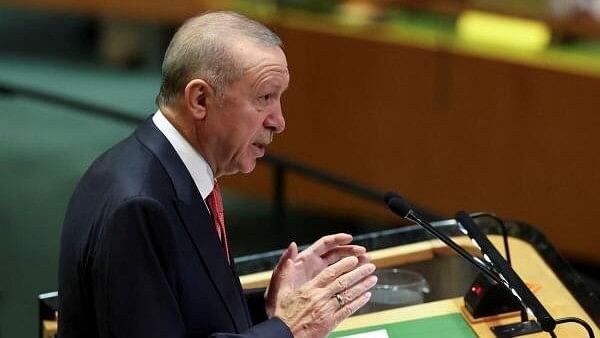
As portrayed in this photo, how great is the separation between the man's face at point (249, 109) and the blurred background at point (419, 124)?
2.38 metres

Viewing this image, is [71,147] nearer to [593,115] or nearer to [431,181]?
[431,181]

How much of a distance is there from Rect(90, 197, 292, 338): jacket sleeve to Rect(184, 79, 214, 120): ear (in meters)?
0.18

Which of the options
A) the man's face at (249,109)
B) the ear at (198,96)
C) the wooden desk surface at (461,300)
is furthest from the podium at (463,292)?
the ear at (198,96)

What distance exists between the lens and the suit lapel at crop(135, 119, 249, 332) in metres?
1.99

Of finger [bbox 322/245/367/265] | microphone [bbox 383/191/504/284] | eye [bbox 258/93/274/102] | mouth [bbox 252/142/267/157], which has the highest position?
eye [bbox 258/93/274/102]

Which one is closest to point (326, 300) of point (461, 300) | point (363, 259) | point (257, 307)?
point (363, 259)

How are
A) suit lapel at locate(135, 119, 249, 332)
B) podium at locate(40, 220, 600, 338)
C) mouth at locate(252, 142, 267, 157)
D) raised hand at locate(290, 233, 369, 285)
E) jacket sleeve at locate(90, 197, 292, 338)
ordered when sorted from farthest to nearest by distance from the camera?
1. podium at locate(40, 220, 600, 338)
2. raised hand at locate(290, 233, 369, 285)
3. mouth at locate(252, 142, 267, 157)
4. suit lapel at locate(135, 119, 249, 332)
5. jacket sleeve at locate(90, 197, 292, 338)

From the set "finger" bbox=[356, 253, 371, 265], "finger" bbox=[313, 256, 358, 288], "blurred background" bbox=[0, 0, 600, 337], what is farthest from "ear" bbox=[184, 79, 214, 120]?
"blurred background" bbox=[0, 0, 600, 337]

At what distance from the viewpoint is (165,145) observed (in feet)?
6.65

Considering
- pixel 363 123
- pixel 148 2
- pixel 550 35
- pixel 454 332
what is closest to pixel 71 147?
pixel 148 2

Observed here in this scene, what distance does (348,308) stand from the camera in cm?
211

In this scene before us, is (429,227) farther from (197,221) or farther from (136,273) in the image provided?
(136,273)

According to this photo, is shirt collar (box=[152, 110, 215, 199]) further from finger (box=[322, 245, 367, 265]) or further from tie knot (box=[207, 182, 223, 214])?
finger (box=[322, 245, 367, 265])

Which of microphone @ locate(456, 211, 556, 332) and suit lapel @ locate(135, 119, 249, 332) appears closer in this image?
suit lapel @ locate(135, 119, 249, 332)
